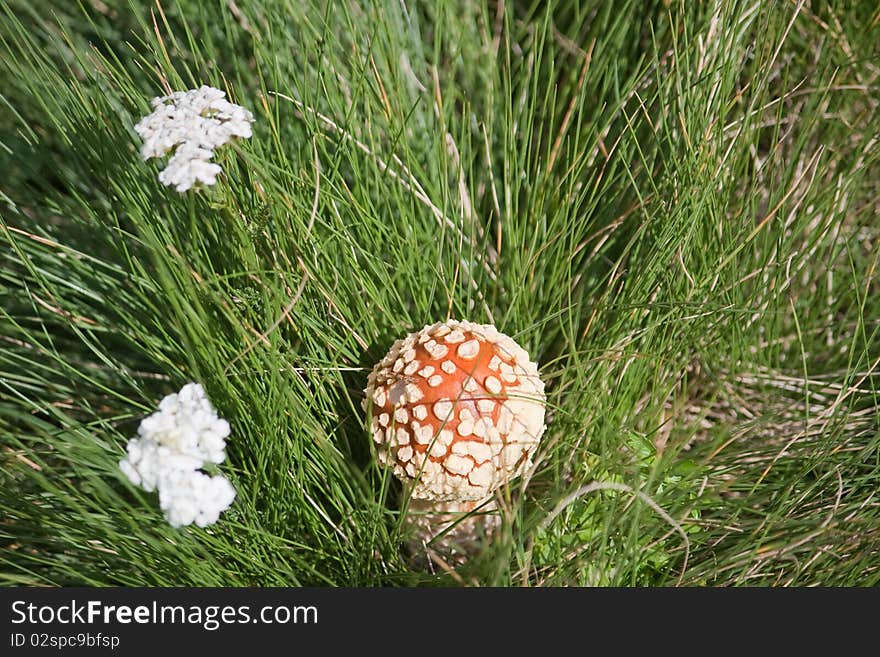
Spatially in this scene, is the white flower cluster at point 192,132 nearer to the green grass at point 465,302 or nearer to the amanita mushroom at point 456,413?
the green grass at point 465,302

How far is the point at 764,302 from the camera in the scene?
1252mm

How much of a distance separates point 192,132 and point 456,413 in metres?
0.45

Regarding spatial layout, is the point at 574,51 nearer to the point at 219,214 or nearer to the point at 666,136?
the point at 666,136

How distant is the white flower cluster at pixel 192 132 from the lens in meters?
0.85

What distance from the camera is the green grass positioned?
41.2 inches

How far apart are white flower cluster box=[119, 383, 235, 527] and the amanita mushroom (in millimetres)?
232

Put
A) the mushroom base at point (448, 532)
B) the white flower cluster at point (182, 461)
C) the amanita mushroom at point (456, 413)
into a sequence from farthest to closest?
the mushroom base at point (448, 532)
the amanita mushroom at point (456, 413)
the white flower cluster at point (182, 461)

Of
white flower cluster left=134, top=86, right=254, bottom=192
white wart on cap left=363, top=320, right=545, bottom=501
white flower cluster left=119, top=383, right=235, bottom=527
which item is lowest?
white flower cluster left=119, top=383, right=235, bottom=527

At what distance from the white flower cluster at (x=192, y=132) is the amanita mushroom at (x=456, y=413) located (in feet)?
1.12

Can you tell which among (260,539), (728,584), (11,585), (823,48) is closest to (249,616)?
(260,539)

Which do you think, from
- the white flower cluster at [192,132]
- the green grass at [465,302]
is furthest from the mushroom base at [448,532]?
the white flower cluster at [192,132]

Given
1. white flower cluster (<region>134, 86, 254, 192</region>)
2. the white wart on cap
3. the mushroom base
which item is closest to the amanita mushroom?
the white wart on cap

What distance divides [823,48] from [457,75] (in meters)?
0.70

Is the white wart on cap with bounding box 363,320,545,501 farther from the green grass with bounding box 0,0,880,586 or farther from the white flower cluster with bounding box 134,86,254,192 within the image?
the white flower cluster with bounding box 134,86,254,192
